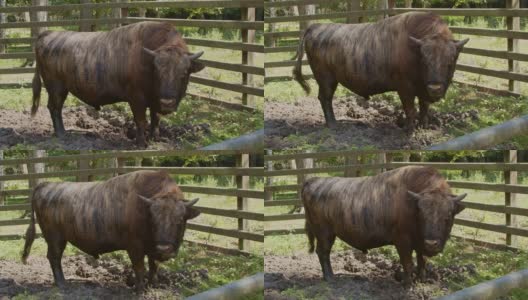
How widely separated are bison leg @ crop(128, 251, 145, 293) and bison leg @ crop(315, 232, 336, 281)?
1380mm

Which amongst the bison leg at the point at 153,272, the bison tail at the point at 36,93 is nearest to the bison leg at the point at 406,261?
the bison leg at the point at 153,272

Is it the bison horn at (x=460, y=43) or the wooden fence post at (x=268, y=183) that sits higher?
the bison horn at (x=460, y=43)

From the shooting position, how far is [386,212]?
8266mm

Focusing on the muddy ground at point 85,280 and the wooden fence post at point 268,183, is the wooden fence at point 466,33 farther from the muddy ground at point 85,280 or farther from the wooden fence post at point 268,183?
the muddy ground at point 85,280

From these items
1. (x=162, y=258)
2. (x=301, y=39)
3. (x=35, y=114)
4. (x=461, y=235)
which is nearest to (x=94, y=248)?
(x=162, y=258)

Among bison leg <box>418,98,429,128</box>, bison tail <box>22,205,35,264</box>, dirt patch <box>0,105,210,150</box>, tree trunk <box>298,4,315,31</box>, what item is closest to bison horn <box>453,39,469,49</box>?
bison leg <box>418,98,429,128</box>

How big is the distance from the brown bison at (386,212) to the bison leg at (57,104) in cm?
198

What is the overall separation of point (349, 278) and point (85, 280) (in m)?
2.07

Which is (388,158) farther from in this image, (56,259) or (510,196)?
(56,259)

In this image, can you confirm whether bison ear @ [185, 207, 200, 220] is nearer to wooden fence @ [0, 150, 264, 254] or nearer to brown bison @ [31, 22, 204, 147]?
wooden fence @ [0, 150, 264, 254]

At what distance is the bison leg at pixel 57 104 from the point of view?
8.36 m

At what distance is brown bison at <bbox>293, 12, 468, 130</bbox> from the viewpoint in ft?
25.8

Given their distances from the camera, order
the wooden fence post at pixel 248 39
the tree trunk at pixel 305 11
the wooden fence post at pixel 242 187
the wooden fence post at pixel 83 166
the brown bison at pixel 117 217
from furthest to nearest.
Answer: the wooden fence post at pixel 242 187, the wooden fence post at pixel 248 39, the wooden fence post at pixel 83 166, the tree trunk at pixel 305 11, the brown bison at pixel 117 217

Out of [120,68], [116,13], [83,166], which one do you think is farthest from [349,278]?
[116,13]
